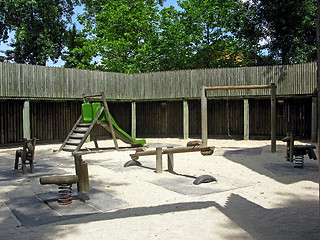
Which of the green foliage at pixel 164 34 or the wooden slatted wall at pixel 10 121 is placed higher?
the green foliage at pixel 164 34

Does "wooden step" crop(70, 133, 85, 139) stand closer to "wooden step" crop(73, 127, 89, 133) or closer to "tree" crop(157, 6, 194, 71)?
"wooden step" crop(73, 127, 89, 133)

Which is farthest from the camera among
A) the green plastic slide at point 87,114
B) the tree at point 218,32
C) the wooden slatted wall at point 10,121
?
the tree at point 218,32

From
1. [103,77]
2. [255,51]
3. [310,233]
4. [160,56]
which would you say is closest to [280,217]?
[310,233]

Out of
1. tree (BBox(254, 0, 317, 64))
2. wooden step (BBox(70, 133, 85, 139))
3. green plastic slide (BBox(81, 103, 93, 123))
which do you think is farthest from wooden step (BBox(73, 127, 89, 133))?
tree (BBox(254, 0, 317, 64))

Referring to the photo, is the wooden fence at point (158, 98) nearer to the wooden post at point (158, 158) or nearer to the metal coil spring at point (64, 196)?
the wooden post at point (158, 158)

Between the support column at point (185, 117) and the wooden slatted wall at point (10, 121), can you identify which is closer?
the wooden slatted wall at point (10, 121)

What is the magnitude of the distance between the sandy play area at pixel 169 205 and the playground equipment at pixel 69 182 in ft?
0.56

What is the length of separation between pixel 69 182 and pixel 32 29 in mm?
27224

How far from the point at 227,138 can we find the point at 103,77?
8.58 meters

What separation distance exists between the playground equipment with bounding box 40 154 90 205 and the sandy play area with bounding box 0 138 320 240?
6.8 inches

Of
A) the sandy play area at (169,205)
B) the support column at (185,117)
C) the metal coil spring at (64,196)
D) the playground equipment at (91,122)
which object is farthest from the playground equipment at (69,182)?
the support column at (185,117)

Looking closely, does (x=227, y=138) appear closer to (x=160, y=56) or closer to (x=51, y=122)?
(x=51, y=122)

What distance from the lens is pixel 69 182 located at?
20.9 ft

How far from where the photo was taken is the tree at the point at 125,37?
30797 millimetres
